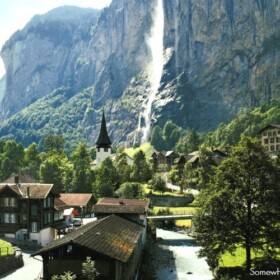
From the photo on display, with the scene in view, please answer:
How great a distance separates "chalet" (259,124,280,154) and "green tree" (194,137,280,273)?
9635cm

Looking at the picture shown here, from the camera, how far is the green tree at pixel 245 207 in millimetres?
33188

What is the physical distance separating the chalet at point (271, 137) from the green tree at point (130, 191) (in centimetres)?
5149

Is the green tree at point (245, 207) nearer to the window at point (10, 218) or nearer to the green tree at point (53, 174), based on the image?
the window at point (10, 218)

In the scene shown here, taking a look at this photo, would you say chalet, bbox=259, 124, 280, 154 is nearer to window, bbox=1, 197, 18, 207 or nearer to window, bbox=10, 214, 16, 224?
window, bbox=1, 197, 18, 207

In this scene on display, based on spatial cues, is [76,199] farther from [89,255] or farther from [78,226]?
[89,255]

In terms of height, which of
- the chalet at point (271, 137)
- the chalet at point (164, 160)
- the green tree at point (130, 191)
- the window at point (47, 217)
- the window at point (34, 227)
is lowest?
the window at point (34, 227)

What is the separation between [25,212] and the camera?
6016 cm

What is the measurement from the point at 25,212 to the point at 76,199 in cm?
2616

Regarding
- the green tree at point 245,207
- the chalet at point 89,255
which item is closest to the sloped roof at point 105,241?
the chalet at point 89,255

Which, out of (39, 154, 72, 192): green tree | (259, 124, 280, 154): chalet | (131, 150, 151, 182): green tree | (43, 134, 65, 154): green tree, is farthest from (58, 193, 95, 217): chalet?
(43, 134, 65, 154): green tree

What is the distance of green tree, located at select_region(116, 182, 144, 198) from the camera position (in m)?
89.4

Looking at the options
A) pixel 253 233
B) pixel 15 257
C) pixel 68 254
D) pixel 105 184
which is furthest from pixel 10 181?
pixel 253 233

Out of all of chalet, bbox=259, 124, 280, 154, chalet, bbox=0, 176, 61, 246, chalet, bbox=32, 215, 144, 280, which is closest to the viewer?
chalet, bbox=32, 215, 144, 280

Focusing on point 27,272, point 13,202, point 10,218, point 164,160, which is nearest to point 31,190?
point 13,202
